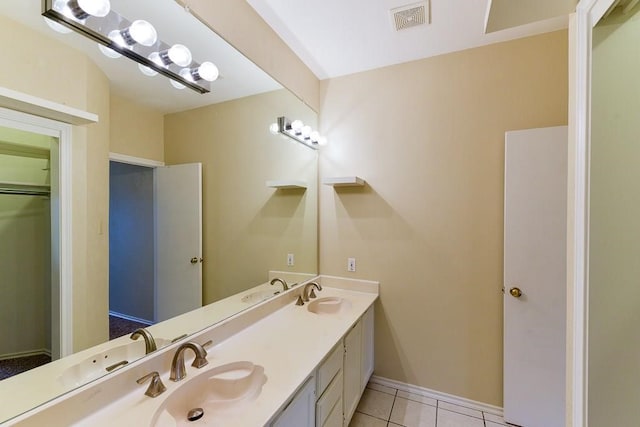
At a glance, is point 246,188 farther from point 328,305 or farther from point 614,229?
point 614,229

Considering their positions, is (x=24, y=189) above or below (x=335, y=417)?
above

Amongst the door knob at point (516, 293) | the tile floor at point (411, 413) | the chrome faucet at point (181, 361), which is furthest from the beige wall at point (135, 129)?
the door knob at point (516, 293)

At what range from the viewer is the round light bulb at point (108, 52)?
105 centimetres

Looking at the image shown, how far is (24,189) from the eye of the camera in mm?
887

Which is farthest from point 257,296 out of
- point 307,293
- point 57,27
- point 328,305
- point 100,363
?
point 57,27

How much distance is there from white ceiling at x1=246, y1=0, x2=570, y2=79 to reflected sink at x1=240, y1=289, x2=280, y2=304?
6.13ft

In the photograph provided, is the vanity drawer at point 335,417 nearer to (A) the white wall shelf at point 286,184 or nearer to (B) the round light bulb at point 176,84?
(A) the white wall shelf at point 286,184

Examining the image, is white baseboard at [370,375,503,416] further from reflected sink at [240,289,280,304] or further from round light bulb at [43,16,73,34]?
round light bulb at [43,16,73,34]

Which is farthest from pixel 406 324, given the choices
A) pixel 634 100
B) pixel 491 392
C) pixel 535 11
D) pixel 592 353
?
pixel 535 11

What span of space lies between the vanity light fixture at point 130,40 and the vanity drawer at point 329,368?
5.27 feet

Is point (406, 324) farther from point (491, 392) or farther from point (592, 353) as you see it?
point (592, 353)

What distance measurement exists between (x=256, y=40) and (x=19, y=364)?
1.93 meters

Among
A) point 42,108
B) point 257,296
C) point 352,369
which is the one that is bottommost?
point 352,369

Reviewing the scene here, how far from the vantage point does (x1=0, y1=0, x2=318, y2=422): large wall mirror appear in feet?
2.81
